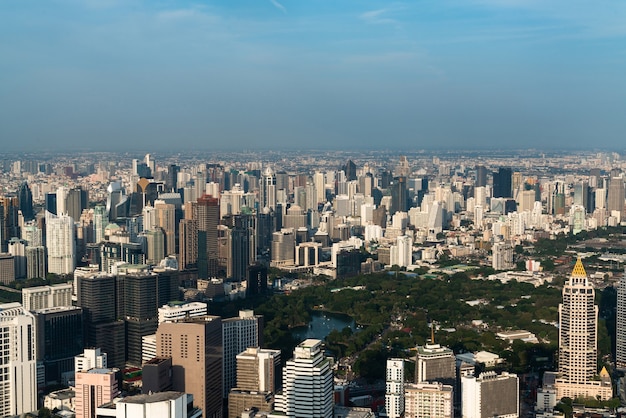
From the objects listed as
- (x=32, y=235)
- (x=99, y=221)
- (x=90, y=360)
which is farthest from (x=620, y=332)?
(x=99, y=221)

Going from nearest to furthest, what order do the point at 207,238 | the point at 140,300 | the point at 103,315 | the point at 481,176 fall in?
the point at 103,315 → the point at 140,300 → the point at 207,238 → the point at 481,176

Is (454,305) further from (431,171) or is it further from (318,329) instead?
(431,171)

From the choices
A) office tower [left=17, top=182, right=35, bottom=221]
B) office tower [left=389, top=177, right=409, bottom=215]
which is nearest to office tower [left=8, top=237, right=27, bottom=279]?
office tower [left=17, top=182, right=35, bottom=221]

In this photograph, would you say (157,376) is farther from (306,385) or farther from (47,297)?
(47,297)

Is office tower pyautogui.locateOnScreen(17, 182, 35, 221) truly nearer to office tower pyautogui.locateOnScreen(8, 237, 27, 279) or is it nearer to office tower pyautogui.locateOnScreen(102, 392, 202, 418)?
office tower pyautogui.locateOnScreen(8, 237, 27, 279)

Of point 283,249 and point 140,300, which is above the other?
point 140,300

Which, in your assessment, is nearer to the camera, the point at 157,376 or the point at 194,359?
the point at 157,376

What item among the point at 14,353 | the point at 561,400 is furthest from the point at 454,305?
the point at 14,353
